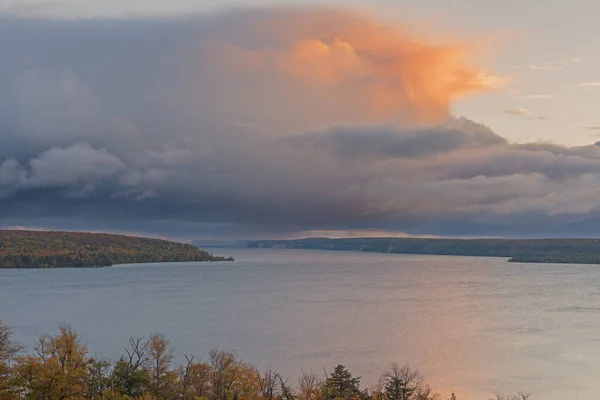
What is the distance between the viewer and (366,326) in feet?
365

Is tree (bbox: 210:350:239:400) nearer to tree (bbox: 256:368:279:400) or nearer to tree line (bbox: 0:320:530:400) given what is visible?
tree line (bbox: 0:320:530:400)

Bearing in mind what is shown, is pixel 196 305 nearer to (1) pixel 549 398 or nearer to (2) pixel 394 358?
(2) pixel 394 358

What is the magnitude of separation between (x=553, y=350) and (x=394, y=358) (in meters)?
27.8

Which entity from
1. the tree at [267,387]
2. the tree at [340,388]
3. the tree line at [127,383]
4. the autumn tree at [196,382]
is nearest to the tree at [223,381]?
the tree line at [127,383]

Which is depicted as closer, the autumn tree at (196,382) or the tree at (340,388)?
the tree at (340,388)

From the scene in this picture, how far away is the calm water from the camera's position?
78.1m

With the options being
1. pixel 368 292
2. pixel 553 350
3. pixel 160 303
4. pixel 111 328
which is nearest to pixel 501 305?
pixel 368 292

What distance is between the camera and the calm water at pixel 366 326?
78062 mm

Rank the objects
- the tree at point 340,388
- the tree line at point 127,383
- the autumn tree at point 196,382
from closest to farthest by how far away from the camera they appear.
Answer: the tree line at point 127,383, the tree at point 340,388, the autumn tree at point 196,382

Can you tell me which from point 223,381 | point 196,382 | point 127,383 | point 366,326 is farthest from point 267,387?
point 366,326

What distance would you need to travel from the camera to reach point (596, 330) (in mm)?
112188

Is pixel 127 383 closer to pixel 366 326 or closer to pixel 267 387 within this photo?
pixel 267 387

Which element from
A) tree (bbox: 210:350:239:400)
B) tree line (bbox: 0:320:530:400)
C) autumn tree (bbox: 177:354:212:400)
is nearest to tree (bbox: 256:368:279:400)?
tree line (bbox: 0:320:530:400)

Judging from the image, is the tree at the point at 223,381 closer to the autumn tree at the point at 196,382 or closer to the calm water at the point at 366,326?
the autumn tree at the point at 196,382
